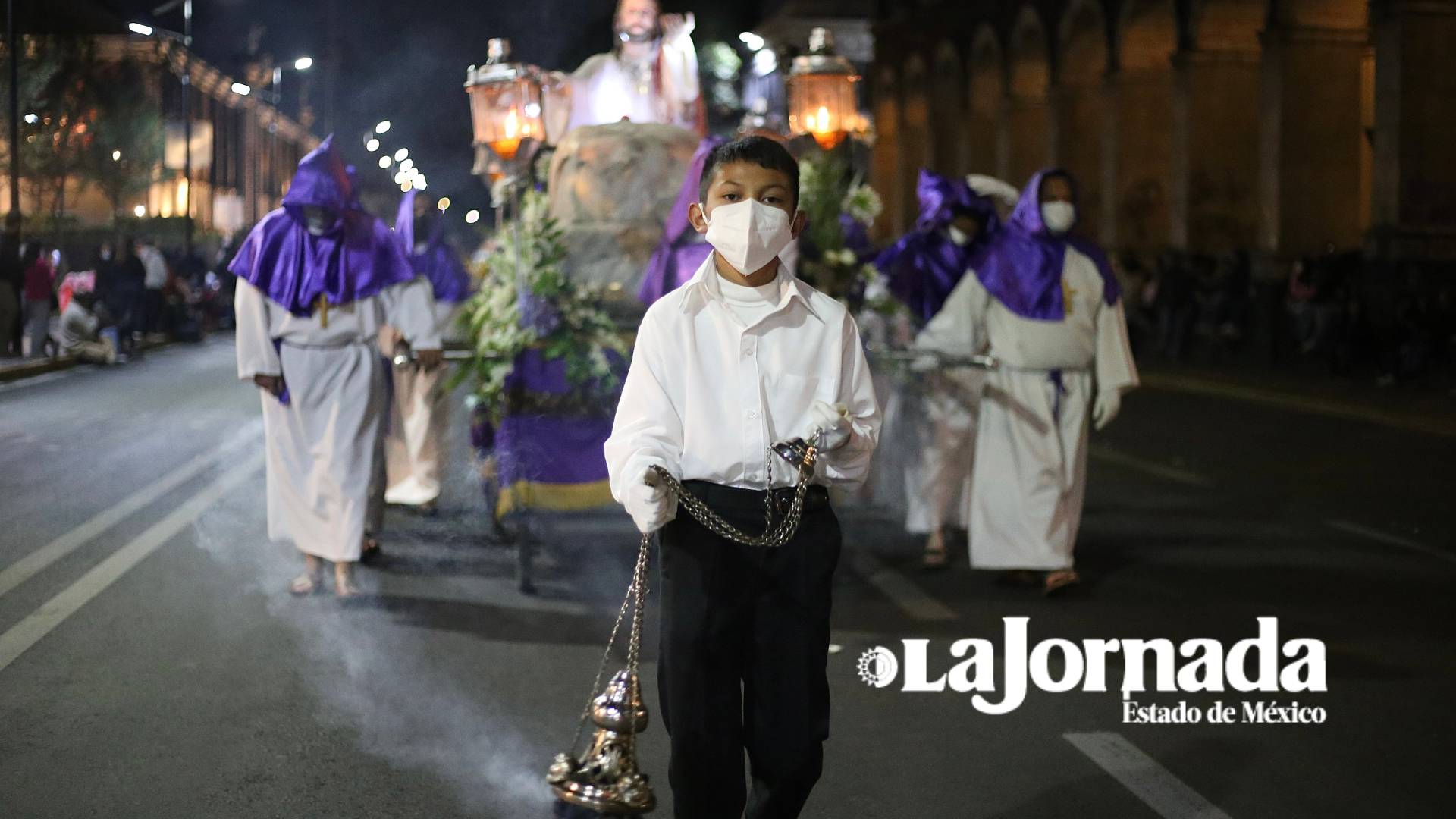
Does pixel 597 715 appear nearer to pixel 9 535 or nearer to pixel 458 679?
pixel 458 679

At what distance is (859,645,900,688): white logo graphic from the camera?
23.6 ft

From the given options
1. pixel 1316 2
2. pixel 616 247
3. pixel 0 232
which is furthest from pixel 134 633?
pixel 1316 2

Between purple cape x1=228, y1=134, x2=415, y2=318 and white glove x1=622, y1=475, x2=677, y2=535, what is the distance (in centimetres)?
505

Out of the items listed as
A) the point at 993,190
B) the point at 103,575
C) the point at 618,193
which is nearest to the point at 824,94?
the point at 618,193

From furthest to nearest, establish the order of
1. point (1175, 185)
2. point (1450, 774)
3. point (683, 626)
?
point (1175, 185)
point (1450, 774)
point (683, 626)

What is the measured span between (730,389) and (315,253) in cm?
509

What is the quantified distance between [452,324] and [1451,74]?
815 inches

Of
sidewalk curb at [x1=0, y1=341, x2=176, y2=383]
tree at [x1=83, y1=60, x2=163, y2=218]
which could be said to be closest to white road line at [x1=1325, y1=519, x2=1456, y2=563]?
sidewalk curb at [x1=0, y1=341, x2=176, y2=383]

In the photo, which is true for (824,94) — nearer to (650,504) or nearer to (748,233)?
(748,233)

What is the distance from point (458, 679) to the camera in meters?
7.16

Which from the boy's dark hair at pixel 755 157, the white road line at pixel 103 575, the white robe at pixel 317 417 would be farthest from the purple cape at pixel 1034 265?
the boy's dark hair at pixel 755 157

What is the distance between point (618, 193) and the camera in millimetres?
12336

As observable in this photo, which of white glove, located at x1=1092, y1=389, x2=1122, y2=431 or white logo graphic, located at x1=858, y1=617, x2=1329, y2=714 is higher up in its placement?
white glove, located at x1=1092, y1=389, x2=1122, y2=431

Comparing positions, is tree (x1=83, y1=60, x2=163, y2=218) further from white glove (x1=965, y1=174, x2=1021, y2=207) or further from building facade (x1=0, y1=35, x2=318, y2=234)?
white glove (x1=965, y1=174, x2=1021, y2=207)
